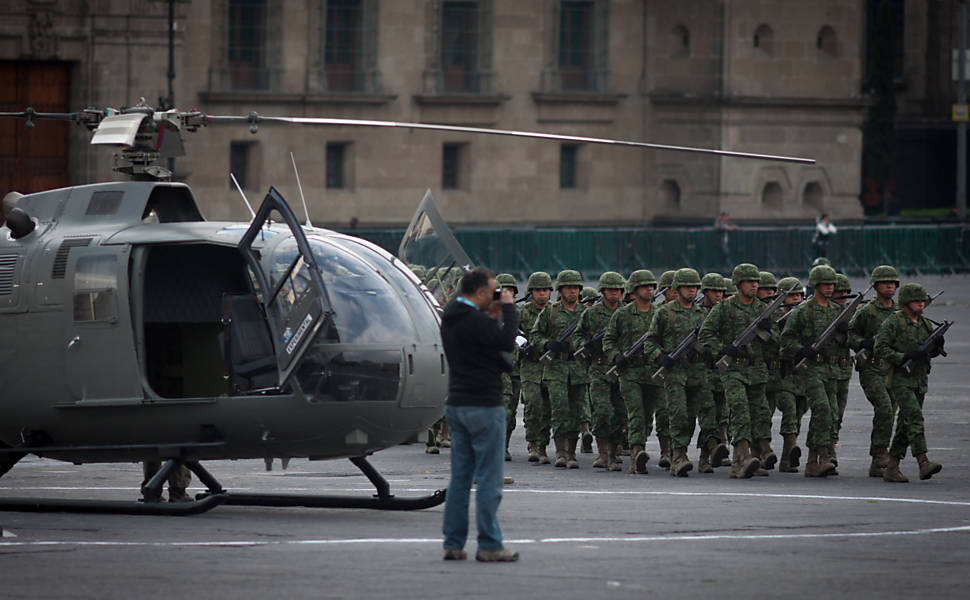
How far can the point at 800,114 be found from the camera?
56656 millimetres

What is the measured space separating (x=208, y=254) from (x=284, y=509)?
209 centimetres

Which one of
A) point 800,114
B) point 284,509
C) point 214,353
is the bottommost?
point 284,509

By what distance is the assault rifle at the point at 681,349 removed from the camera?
17.4m

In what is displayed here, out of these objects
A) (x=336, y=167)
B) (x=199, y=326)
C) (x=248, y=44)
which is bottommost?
(x=199, y=326)

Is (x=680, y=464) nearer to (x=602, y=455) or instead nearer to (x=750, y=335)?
(x=602, y=455)

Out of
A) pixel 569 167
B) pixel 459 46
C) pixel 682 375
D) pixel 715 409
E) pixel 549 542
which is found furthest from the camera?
pixel 569 167

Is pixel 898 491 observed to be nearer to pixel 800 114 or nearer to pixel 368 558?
pixel 368 558

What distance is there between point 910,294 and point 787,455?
1861mm

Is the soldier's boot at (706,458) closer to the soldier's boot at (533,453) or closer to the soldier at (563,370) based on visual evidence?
the soldier at (563,370)

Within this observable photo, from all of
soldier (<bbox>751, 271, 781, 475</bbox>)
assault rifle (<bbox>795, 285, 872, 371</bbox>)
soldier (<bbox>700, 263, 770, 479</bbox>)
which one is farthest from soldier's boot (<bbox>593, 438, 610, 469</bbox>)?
assault rifle (<bbox>795, 285, 872, 371</bbox>)

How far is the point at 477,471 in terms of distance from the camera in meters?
11.7

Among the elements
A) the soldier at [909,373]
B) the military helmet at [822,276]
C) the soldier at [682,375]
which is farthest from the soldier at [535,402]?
the soldier at [909,373]

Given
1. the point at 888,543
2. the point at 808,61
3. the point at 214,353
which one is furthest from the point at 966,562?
the point at 808,61

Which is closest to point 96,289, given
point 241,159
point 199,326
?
point 199,326
